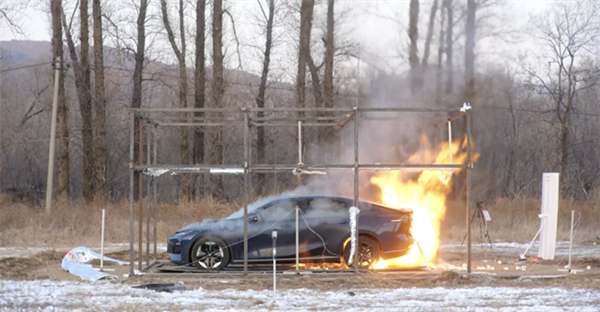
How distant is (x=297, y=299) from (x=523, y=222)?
15.6 metres

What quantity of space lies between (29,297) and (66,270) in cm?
377

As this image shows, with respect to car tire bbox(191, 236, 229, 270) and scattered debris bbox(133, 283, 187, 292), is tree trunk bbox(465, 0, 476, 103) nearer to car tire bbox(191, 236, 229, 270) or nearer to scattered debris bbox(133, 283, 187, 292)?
car tire bbox(191, 236, 229, 270)

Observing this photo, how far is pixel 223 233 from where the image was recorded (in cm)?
1348

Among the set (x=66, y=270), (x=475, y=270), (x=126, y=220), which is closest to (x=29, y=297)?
(x=66, y=270)

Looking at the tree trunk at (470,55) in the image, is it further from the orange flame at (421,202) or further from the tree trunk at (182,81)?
the tree trunk at (182,81)

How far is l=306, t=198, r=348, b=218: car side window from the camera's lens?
13.7 m

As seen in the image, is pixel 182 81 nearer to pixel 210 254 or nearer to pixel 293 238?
pixel 210 254

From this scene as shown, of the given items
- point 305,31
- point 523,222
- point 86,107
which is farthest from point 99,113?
point 523,222

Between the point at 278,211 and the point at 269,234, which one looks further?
the point at 278,211

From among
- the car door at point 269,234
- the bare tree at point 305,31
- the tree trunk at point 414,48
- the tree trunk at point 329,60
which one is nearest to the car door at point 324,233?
the car door at point 269,234

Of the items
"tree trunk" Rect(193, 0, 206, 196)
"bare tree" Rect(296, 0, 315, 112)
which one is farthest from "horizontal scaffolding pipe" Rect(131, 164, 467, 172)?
"bare tree" Rect(296, 0, 315, 112)

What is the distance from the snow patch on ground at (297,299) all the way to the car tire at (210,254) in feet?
6.23

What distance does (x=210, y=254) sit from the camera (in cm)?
1338

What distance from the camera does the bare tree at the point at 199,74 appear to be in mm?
30844
